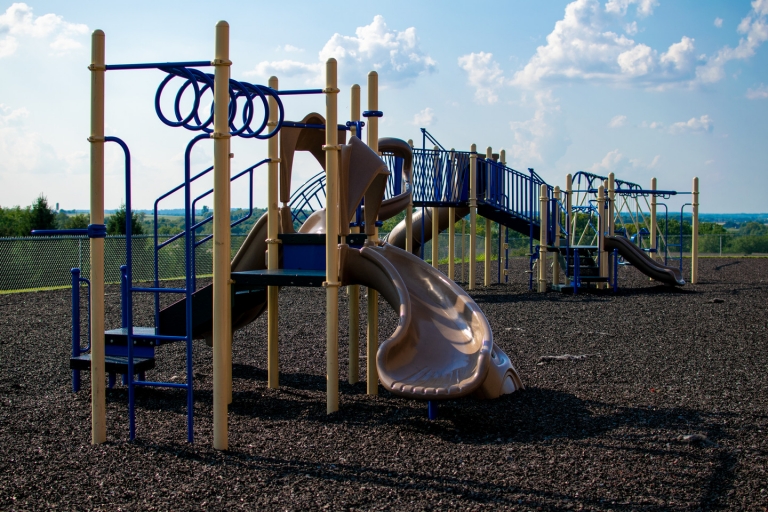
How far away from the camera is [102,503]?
4324mm

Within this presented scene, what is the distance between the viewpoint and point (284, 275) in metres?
6.47

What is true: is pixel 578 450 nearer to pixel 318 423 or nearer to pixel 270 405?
pixel 318 423

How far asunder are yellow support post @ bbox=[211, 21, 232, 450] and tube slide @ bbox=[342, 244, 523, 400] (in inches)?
52.2

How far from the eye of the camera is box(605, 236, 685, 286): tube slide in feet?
62.2

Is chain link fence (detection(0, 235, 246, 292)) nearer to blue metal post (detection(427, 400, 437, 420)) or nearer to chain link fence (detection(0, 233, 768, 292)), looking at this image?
chain link fence (detection(0, 233, 768, 292))

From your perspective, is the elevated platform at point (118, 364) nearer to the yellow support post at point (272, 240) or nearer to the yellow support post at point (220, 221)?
the yellow support post at point (272, 240)

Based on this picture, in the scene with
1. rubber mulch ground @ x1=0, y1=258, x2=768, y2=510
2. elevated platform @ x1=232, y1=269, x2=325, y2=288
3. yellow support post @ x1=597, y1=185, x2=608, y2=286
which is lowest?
rubber mulch ground @ x1=0, y1=258, x2=768, y2=510

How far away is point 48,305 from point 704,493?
14.6 meters

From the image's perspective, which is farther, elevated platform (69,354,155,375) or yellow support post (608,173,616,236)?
yellow support post (608,173,616,236)

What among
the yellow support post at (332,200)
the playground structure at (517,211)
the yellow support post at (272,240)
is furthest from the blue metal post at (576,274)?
the yellow support post at (332,200)

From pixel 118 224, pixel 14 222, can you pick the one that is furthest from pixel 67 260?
pixel 14 222

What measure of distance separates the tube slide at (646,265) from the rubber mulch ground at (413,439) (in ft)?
29.7

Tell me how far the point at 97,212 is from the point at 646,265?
53.5ft

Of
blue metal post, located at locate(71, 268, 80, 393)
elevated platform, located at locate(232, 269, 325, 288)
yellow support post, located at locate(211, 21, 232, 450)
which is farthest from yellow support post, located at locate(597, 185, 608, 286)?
yellow support post, located at locate(211, 21, 232, 450)
